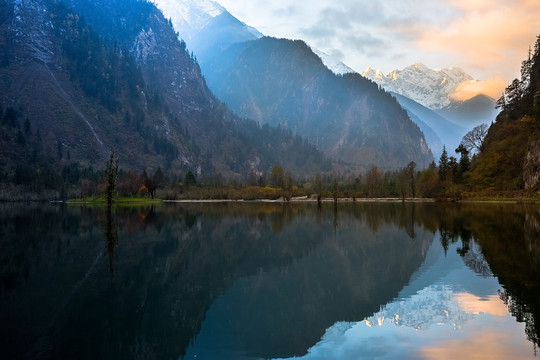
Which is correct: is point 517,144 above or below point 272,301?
above

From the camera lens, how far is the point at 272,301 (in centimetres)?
1783

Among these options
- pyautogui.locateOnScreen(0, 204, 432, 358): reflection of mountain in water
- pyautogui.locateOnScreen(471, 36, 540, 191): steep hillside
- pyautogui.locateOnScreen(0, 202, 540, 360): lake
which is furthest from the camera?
pyautogui.locateOnScreen(471, 36, 540, 191): steep hillside

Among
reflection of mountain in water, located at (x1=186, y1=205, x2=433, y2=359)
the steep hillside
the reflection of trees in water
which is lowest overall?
reflection of mountain in water, located at (x1=186, y1=205, x2=433, y2=359)

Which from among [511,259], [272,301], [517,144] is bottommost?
[272,301]

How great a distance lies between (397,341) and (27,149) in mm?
208705

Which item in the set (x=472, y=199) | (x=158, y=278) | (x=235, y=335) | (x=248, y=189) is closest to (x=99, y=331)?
(x=235, y=335)

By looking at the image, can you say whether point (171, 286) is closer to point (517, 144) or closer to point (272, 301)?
point (272, 301)

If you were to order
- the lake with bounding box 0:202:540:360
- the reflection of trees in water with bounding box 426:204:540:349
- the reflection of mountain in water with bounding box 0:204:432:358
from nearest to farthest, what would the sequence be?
the lake with bounding box 0:202:540:360, the reflection of mountain in water with bounding box 0:204:432:358, the reflection of trees in water with bounding box 426:204:540:349

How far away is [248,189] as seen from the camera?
17238cm

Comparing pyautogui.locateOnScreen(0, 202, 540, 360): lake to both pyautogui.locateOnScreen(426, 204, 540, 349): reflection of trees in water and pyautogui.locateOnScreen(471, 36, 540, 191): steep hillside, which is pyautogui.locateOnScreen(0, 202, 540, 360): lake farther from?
pyautogui.locateOnScreen(471, 36, 540, 191): steep hillside

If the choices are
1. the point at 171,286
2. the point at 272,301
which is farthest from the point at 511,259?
the point at 171,286

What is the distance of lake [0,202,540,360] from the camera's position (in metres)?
12.9

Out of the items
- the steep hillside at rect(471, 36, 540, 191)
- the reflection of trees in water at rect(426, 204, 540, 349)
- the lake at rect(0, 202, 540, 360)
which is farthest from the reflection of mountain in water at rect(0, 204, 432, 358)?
the steep hillside at rect(471, 36, 540, 191)

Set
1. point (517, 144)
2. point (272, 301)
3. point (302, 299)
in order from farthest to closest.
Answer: point (517, 144) < point (302, 299) < point (272, 301)
